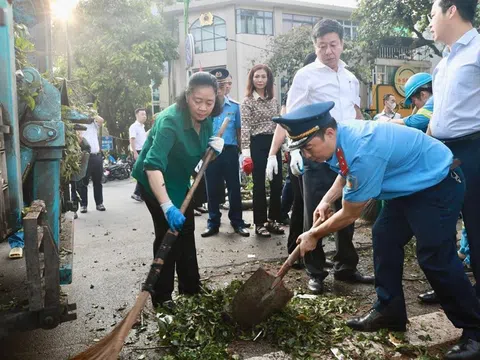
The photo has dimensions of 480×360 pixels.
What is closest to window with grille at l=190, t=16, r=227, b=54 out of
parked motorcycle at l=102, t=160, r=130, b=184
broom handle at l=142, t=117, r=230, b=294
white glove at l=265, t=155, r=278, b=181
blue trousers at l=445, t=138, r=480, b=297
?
parked motorcycle at l=102, t=160, r=130, b=184

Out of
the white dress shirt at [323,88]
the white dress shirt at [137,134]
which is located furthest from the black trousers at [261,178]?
the white dress shirt at [137,134]

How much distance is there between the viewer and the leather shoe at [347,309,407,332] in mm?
2910

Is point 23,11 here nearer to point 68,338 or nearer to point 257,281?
point 68,338

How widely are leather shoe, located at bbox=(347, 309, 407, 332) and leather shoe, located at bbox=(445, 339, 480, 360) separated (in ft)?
1.20

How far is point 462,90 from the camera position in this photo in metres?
2.95

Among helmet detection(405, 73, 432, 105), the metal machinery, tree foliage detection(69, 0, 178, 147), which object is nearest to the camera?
the metal machinery

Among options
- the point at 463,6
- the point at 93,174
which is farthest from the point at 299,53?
the point at 463,6

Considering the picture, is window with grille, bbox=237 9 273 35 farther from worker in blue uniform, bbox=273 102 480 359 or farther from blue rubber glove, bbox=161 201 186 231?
→ worker in blue uniform, bbox=273 102 480 359

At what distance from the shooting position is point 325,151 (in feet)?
8.18

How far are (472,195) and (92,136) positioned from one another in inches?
248

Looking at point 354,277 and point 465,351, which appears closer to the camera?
point 465,351

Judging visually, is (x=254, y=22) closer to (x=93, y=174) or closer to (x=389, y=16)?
(x=389, y=16)

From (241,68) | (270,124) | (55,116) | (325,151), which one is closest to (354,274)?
(325,151)

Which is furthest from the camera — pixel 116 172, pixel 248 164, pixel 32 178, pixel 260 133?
pixel 116 172
